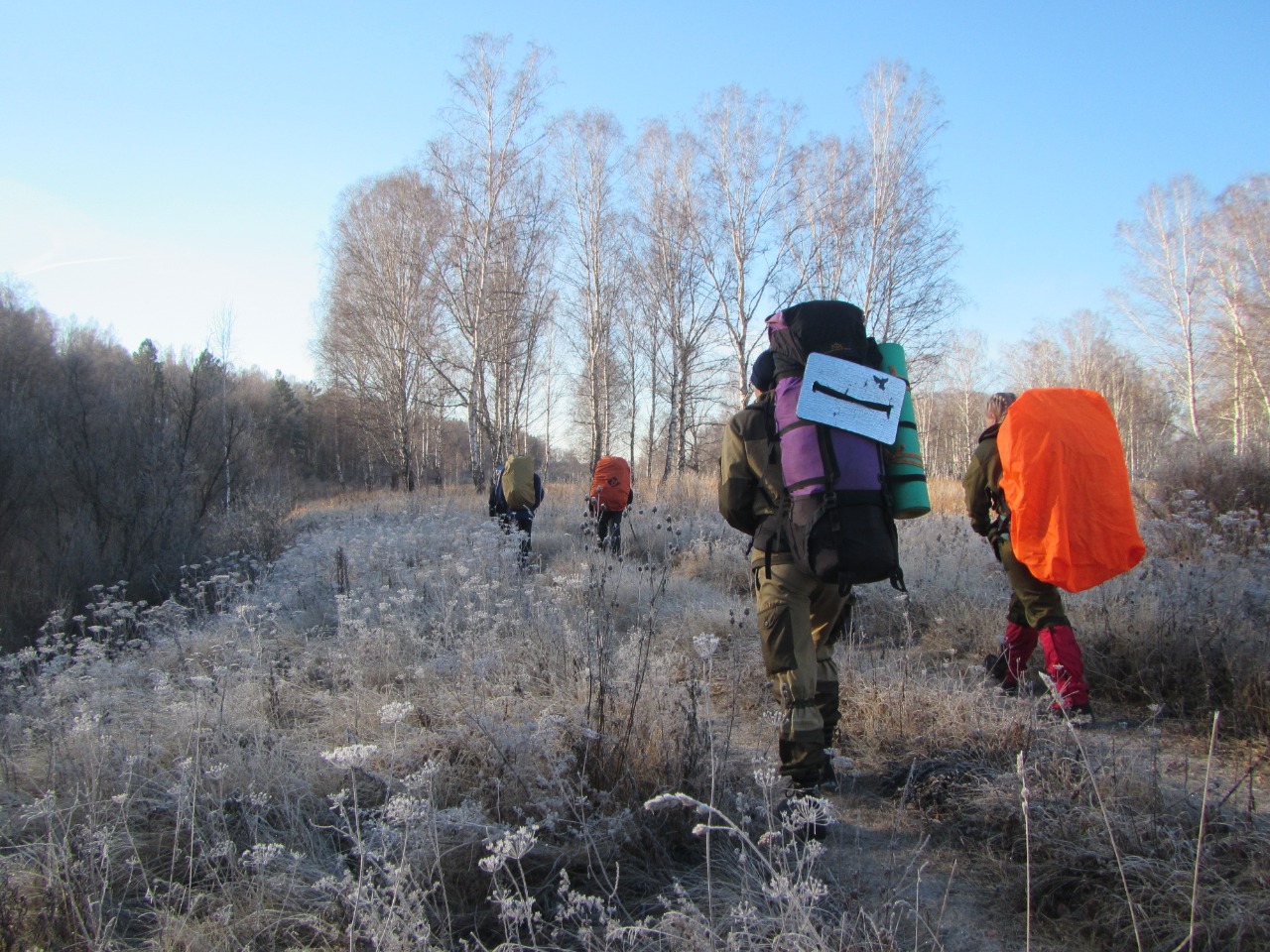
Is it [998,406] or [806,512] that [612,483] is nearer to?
[998,406]

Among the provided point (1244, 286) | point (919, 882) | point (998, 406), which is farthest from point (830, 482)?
point (1244, 286)

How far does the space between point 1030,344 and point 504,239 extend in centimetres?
2761

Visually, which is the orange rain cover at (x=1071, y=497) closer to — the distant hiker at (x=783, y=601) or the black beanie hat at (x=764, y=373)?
the distant hiker at (x=783, y=601)

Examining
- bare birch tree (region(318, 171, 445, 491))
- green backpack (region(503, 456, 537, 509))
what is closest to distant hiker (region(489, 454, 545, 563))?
green backpack (region(503, 456, 537, 509))

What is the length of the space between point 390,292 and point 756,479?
21090 mm

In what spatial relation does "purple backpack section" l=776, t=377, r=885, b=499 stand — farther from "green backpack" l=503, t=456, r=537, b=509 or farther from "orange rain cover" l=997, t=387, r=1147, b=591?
"green backpack" l=503, t=456, r=537, b=509

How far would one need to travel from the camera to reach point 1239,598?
13.4 ft

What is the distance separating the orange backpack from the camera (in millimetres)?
7789

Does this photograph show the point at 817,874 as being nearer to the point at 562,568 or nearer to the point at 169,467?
the point at 562,568

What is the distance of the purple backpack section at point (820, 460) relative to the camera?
241cm

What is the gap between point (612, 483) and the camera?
7824mm

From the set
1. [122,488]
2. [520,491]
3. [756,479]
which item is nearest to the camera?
[756,479]

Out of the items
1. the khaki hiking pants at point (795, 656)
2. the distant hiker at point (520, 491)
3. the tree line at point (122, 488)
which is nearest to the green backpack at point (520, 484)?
the distant hiker at point (520, 491)

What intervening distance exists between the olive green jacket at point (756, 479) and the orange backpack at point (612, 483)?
16.5 ft
